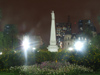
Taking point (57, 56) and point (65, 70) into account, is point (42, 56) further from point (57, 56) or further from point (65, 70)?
point (65, 70)

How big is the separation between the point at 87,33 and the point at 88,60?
6148 cm

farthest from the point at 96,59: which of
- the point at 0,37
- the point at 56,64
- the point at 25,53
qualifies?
the point at 0,37

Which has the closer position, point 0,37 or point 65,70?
point 65,70

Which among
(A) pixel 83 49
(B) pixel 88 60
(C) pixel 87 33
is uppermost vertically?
(C) pixel 87 33

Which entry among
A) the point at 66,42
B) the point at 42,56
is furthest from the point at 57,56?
the point at 66,42

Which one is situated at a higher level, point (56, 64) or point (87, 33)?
point (87, 33)

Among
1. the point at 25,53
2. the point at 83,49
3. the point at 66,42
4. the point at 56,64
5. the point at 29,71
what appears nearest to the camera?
the point at 29,71

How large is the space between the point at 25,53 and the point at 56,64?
4570 mm

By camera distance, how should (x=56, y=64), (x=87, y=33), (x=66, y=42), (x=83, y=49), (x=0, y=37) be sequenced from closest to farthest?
1. (x=56, y=64)
2. (x=83, y=49)
3. (x=0, y=37)
4. (x=87, y=33)
5. (x=66, y=42)

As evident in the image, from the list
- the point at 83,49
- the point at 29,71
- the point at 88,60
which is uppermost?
the point at 83,49

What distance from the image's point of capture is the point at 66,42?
109 metres

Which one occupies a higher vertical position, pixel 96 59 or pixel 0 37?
pixel 0 37

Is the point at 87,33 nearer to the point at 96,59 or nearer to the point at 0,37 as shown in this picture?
the point at 0,37

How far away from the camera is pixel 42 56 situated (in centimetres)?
2172
